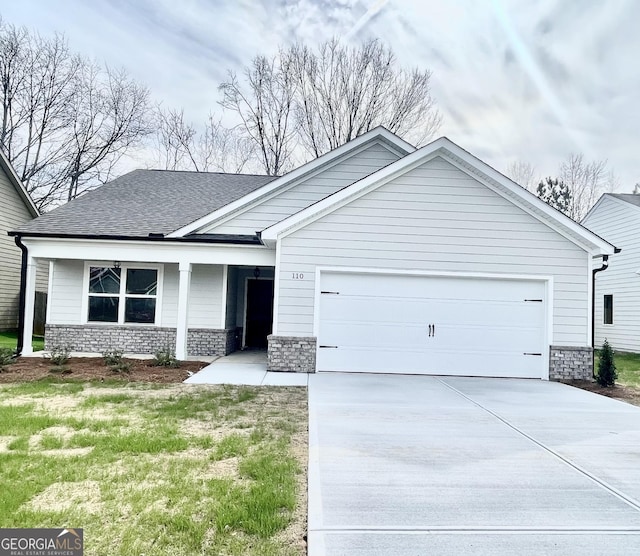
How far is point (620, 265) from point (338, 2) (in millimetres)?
14595

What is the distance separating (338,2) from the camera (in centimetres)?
1598

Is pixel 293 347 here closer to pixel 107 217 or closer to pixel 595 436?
pixel 595 436

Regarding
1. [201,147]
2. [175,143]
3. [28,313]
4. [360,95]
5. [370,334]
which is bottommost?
[370,334]

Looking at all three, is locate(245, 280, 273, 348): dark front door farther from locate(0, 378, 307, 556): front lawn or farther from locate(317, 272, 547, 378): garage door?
locate(0, 378, 307, 556): front lawn

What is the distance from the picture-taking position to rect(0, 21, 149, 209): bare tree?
79.4ft

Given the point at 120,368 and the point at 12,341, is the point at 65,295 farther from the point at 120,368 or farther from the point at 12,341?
the point at 120,368

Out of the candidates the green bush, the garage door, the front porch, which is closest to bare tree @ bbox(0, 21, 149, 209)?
the front porch

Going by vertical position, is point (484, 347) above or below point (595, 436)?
above

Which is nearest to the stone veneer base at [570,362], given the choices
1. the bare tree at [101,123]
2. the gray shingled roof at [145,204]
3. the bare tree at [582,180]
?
the gray shingled roof at [145,204]

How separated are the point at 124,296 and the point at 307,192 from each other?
18.6ft

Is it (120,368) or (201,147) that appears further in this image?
(201,147)

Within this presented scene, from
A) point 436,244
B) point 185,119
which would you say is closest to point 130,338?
point 436,244

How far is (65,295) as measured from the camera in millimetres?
11898

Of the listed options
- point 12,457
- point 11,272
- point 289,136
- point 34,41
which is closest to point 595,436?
point 12,457
